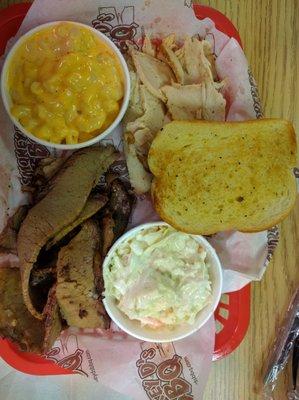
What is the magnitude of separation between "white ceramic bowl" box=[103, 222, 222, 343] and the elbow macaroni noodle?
0.29m

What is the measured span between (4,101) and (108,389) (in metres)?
0.75

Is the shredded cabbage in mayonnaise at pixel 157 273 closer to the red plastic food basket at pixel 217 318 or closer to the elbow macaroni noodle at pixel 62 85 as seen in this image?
the red plastic food basket at pixel 217 318

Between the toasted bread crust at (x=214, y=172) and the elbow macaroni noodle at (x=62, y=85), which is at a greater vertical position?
the elbow macaroni noodle at (x=62, y=85)

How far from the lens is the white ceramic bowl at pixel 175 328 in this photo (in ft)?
4.91

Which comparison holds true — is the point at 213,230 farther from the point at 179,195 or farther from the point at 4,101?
Result: the point at 4,101

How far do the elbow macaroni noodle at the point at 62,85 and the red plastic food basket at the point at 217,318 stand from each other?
0.36ft

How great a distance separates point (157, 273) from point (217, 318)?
0.75 feet

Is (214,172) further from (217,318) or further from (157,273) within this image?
(217,318)

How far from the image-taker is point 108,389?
5.21 feet

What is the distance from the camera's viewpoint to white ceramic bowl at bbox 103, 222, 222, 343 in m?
1.50

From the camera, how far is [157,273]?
1501 mm

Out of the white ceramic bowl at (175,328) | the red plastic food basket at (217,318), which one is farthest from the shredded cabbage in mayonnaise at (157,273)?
the red plastic food basket at (217,318)

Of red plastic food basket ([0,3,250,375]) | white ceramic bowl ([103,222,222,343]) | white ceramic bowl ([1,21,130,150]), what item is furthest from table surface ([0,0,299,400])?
white ceramic bowl ([1,21,130,150])

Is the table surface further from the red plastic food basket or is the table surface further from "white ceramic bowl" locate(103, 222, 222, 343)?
"white ceramic bowl" locate(103, 222, 222, 343)
